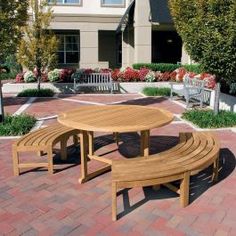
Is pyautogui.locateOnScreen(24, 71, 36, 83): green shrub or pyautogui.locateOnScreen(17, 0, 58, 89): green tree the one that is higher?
pyautogui.locateOnScreen(17, 0, 58, 89): green tree

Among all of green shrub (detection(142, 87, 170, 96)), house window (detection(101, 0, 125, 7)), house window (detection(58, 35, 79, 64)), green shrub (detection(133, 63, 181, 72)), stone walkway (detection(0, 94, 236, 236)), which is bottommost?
stone walkway (detection(0, 94, 236, 236))

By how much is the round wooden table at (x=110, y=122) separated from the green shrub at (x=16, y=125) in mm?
2798

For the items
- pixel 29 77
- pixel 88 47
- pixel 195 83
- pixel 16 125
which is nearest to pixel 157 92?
pixel 195 83

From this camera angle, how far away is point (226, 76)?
884 cm

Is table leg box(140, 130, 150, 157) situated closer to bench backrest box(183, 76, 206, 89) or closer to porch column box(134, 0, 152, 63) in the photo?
bench backrest box(183, 76, 206, 89)

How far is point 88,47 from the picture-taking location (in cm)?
2233

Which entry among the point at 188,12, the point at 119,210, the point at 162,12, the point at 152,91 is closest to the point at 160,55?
the point at 162,12

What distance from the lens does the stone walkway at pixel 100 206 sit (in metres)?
4.06

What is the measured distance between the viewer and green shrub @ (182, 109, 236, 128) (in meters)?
9.05

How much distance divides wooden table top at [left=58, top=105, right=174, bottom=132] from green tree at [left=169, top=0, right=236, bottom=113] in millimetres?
3064

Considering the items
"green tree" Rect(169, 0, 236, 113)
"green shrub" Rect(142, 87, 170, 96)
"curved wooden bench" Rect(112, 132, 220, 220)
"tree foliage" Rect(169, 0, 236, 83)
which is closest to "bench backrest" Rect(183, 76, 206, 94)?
"green shrub" Rect(142, 87, 170, 96)

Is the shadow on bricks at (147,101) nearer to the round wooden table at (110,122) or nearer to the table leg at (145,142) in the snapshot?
the round wooden table at (110,122)

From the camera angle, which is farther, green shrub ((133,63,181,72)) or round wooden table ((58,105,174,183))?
green shrub ((133,63,181,72))

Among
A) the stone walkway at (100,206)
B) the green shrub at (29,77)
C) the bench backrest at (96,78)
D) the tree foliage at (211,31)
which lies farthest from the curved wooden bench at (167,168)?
the green shrub at (29,77)
